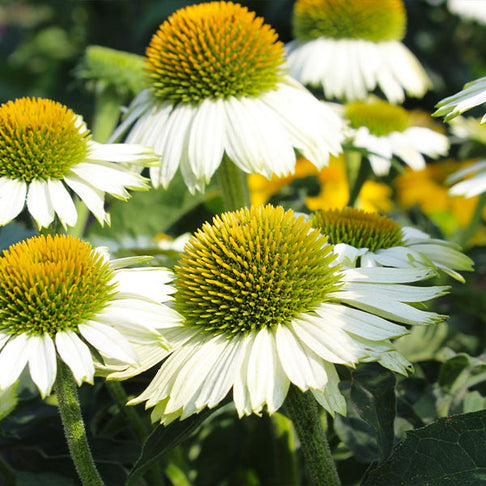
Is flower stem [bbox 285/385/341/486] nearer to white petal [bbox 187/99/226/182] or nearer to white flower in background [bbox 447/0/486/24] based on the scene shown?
white petal [bbox 187/99/226/182]

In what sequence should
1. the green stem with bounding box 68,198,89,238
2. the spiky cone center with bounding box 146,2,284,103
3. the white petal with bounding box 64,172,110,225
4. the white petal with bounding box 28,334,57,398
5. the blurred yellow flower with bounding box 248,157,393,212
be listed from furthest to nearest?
1. the blurred yellow flower with bounding box 248,157,393,212
2. the green stem with bounding box 68,198,89,238
3. the spiky cone center with bounding box 146,2,284,103
4. the white petal with bounding box 64,172,110,225
5. the white petal with bounding box 28,334,57,398

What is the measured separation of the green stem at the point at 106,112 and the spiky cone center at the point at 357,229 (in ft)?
1.96

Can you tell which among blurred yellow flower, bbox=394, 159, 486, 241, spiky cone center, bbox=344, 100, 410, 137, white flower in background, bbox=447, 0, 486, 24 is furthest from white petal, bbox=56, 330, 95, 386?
white flower in background, bbox=447, 0, 486, 24

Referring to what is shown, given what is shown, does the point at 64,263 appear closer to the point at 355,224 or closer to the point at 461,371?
the point at 355,224

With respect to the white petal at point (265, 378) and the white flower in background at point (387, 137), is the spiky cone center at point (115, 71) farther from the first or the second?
the white petal at point (265, 378)

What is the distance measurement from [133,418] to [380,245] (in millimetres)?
369

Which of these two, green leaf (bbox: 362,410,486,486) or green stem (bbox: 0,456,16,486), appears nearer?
green leaf (bbox: 362,410,486,486)

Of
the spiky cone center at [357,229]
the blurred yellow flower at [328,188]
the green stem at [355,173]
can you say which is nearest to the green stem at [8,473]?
the spiky cone center at [357,229]

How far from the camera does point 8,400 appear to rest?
0.76 metres

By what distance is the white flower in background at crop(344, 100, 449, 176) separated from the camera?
3.48 feet

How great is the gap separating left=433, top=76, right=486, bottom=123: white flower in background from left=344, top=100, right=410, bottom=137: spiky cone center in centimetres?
36

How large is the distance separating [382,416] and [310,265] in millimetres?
168

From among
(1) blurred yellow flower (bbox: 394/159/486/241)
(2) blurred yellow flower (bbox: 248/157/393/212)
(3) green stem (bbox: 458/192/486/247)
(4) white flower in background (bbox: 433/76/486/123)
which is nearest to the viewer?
(4) white flower in background (bbox: 433/76/486/123)

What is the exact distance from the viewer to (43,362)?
58 cm
